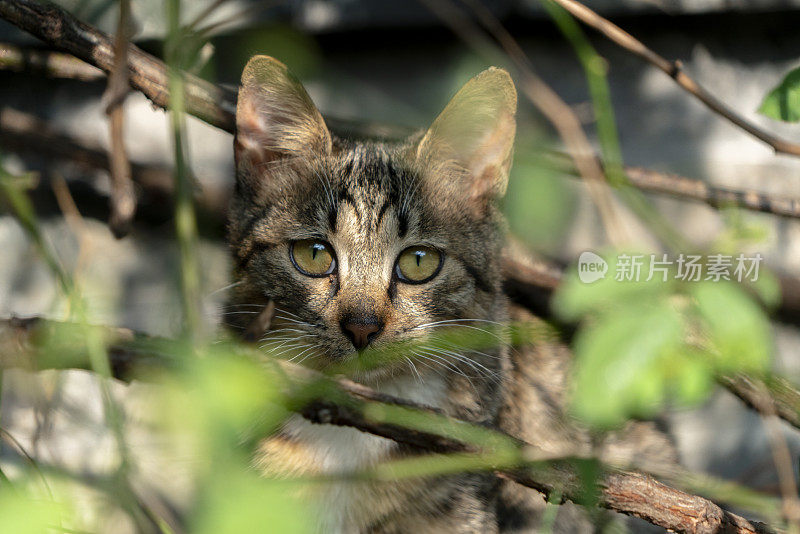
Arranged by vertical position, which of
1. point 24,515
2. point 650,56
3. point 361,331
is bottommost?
point 24,515

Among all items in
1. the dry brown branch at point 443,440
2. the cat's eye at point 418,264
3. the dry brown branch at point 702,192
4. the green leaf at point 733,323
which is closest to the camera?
the green leaf at point 733,323

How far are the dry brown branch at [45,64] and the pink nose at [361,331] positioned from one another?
118 cm

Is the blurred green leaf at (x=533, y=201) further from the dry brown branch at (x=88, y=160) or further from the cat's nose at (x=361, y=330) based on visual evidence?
the dry brown branch at (x=88, y=160)

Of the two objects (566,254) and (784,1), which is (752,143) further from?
(566,254)

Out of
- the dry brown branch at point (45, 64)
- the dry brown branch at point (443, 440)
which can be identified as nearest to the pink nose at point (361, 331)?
the dry brown branch at point (443, 440)

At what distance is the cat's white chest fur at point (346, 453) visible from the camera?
1599mm

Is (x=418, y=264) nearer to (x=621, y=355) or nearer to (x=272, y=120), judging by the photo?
(x=272, y=120)

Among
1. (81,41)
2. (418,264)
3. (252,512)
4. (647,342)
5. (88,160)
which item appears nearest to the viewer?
(252,512)

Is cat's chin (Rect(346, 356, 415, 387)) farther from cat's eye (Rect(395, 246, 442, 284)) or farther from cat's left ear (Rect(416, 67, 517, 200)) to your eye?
cat's left ear (Rect(416, 67, 517, 200))

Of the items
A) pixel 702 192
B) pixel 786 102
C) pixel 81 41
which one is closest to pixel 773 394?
pixel 702 192

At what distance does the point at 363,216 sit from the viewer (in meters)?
1.59

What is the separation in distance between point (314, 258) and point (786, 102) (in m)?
1.03

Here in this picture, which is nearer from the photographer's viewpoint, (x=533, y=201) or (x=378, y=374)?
(x=533, y=201)

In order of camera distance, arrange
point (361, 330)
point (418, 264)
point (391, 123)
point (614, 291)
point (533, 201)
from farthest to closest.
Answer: point (391, 123), point (418, 264), point (361, 330), point (533, 201), point (614, 291)
